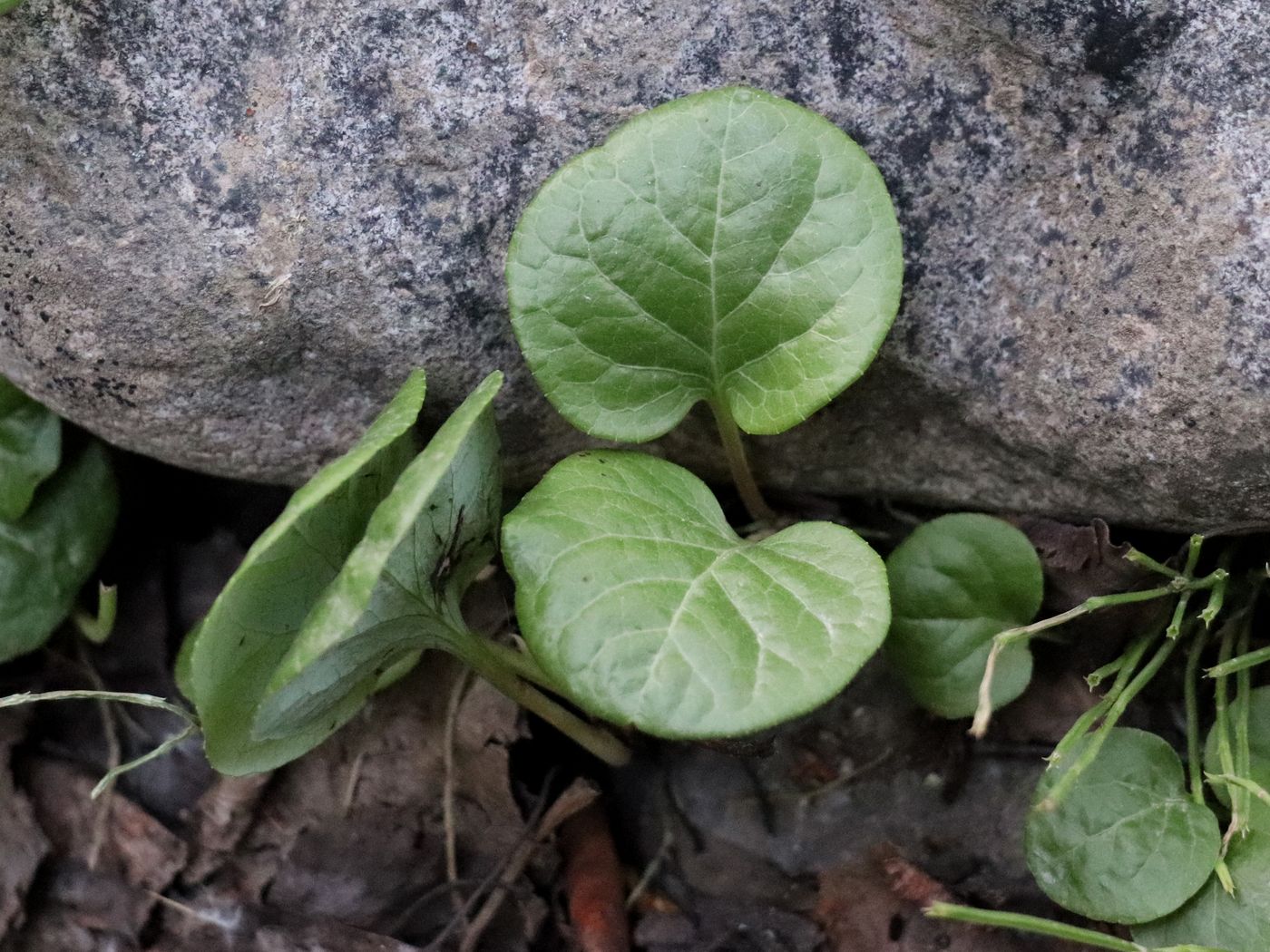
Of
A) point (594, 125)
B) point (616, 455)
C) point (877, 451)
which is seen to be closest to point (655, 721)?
point (616, 455)

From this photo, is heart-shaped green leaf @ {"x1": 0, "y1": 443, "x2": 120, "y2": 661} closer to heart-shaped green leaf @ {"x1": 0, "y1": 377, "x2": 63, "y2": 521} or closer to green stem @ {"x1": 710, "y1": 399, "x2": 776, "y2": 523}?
heart-shaped green leaf @ {"x1": 0, "y1": 377, "x2": 63, "y2": 521}

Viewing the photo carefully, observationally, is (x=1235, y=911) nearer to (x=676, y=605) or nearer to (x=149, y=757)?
(x=676, y=605)

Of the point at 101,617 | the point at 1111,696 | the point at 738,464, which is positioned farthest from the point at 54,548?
the point at 1111,696

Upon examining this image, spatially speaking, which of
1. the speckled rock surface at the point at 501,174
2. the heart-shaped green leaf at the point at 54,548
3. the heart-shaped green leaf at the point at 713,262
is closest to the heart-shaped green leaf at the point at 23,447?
the heart-shaped green leaf at the point at 54,548

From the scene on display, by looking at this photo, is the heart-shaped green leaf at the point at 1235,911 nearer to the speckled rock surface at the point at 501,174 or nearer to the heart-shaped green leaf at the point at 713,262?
the speckled rock surface at the point at 501,174

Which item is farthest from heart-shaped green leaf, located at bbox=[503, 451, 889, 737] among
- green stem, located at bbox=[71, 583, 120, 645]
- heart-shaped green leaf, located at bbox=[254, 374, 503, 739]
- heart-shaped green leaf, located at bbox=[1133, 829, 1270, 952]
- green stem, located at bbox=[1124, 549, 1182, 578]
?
green stem, located at bbox=[71, 583, 120, 645]

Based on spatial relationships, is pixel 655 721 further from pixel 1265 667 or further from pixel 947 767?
pixel 1265 667
